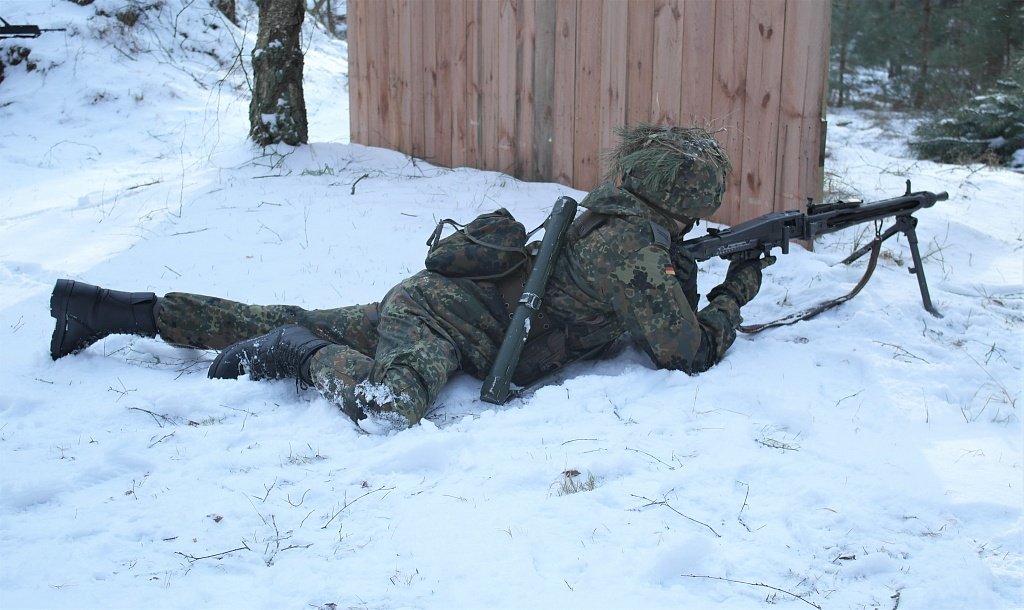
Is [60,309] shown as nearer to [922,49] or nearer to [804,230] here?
[804,230]

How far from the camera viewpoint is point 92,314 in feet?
12.6

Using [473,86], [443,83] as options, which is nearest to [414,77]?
[443,83]

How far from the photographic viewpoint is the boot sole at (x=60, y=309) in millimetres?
3793

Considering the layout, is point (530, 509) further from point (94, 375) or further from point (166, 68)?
point (166, 68)

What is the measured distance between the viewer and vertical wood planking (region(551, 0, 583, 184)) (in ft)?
20.7

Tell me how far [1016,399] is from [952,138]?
7.80 m

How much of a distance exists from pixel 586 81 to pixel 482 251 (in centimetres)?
296

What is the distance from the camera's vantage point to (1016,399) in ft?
11.6

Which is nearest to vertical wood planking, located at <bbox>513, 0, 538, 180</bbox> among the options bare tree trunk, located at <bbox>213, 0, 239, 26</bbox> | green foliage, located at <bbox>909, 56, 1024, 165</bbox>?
green foliage, located at <bbox>909, 56, 1024, 165</bbox>

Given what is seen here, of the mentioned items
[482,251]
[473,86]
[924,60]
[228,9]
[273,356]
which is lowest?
[273,356]

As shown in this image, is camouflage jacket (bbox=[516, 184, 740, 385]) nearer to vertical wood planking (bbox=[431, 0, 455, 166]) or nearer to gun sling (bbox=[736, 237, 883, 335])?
gun sling (bbox=[736, 237, 883, 335])

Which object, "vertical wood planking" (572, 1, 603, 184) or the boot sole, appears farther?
"vertical wood planking" (572, 1, 603, 184)

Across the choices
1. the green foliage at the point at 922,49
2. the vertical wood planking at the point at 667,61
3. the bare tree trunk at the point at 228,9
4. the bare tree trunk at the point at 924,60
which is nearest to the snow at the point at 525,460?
the vertical wood planking at the point at 667,61

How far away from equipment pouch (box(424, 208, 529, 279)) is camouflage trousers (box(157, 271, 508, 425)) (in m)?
0.05
